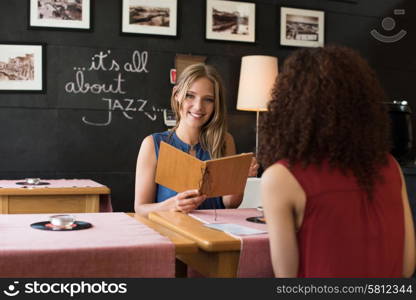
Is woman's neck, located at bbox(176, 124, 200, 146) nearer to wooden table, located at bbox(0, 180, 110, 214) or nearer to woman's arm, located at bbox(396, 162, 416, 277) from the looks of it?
wooden table, located at bbox(0, 180, 110, 214)

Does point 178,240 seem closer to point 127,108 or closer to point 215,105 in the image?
point 215,105

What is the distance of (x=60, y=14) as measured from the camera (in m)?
4.27

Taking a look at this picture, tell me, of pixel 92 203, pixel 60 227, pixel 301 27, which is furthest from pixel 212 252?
pixel 301 27

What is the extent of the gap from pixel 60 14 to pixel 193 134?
6.88ft

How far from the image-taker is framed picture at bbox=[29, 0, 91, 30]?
4.22m

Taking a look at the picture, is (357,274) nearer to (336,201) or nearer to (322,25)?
(336,201)

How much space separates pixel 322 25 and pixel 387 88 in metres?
0.87

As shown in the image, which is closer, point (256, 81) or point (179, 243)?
point (179, 243)

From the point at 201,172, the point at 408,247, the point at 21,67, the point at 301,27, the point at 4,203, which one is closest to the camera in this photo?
the point at 408,247

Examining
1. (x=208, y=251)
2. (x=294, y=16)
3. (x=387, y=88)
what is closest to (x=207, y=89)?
(x=208, y=251)

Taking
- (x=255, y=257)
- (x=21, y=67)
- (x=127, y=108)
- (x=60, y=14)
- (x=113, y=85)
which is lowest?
(x=255, y=257)

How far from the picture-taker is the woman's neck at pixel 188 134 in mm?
2697

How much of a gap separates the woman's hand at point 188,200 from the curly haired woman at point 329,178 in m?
0.88

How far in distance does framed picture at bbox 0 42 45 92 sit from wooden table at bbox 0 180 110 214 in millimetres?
1059
